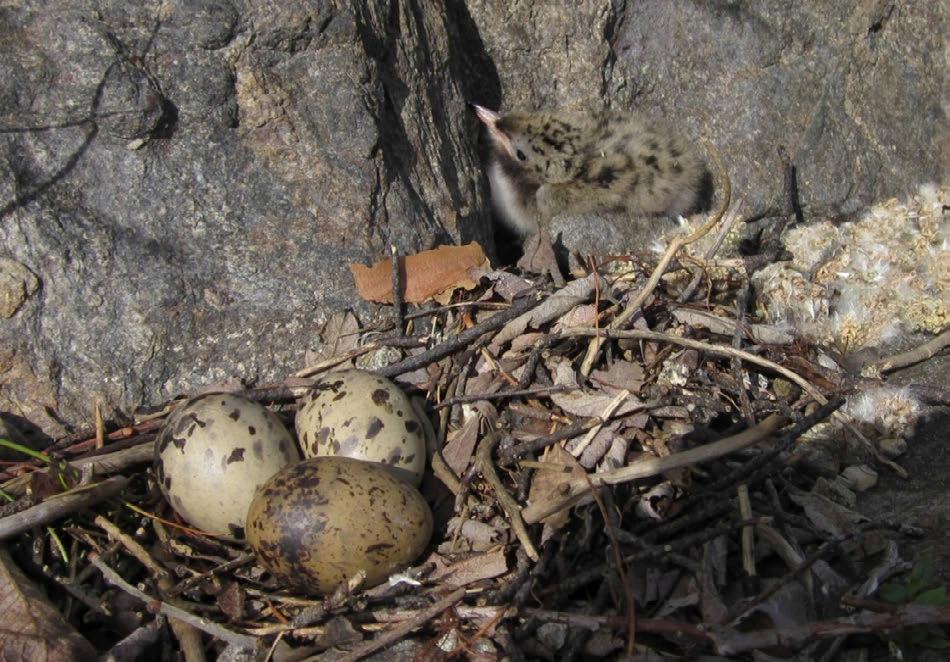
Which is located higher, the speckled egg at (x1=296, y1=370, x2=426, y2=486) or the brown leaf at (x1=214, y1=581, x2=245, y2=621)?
the speckled egg at (x1=296, y1=370, x2=426, y2=486)

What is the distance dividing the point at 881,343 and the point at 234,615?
8.74ft

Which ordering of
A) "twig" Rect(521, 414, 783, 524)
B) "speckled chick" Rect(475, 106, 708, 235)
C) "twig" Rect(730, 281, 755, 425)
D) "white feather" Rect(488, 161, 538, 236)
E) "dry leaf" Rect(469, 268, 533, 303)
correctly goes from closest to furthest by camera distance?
"twig" Rect(521, 414, 783, 524)
"twig" Rect(730, 281, 755, 425)
"dry leaf" Rect(469, 268, 533, 303)
"speckled chick" Rect(475, 106, 708, 235)
"white feather" Rect(488, 161, 538, 236)

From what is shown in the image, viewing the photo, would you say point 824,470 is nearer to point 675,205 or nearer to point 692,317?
point 692,317

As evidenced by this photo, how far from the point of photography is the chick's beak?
12.0 feet

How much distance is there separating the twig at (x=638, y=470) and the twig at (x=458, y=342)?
664 millimetres

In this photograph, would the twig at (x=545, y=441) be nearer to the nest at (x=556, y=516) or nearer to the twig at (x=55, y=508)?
the nest at (x=556, y=516)

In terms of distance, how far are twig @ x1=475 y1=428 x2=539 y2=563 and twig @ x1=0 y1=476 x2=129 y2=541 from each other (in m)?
1.12

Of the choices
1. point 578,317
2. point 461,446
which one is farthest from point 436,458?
point 578,317

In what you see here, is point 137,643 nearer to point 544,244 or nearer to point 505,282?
point 505,282

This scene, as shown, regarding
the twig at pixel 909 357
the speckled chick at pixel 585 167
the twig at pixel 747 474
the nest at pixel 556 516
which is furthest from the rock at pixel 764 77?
the twig at pixel 747 474

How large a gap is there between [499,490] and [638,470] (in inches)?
16.4

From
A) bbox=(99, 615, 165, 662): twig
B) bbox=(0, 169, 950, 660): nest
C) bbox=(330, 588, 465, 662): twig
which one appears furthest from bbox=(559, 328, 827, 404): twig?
bbox=(99, 615, 165, 662): twig

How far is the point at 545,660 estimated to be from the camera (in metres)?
2.21

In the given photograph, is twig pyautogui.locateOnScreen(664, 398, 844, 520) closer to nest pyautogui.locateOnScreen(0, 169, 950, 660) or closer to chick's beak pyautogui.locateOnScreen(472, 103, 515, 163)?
nest pyautogui.locateOnScreen(0, 169, 950, 660)
